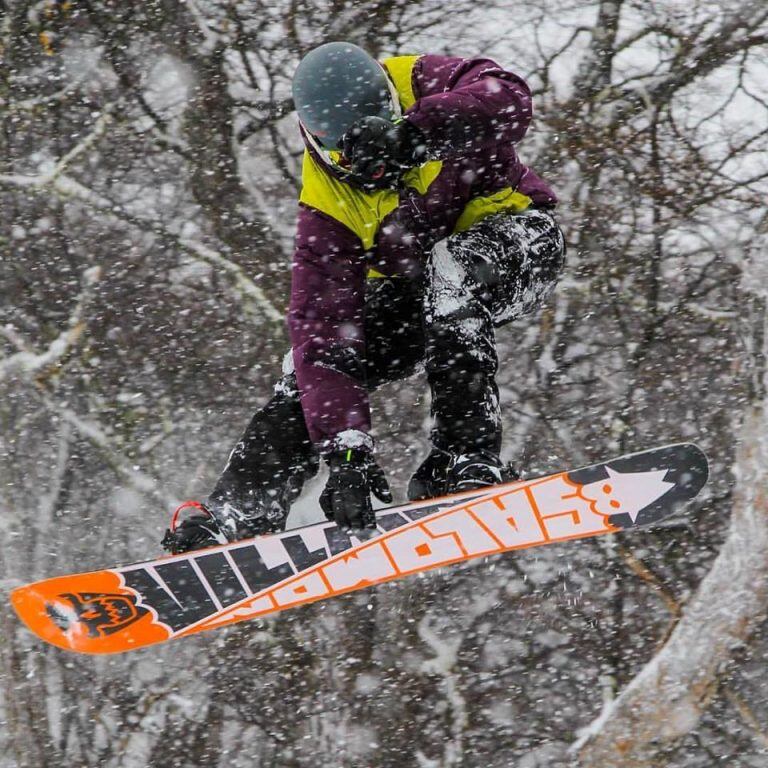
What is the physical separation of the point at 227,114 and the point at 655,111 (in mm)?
2912

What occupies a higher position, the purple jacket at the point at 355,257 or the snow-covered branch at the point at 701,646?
the purple jacket at the point at 355,257

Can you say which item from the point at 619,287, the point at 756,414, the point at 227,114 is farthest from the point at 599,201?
the point at 227,114

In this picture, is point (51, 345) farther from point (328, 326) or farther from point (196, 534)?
point (328, 326)

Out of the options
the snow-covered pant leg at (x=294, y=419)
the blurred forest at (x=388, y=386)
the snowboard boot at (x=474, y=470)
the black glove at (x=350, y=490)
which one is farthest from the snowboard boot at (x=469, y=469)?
the blurred forest at (x=388, y=386)

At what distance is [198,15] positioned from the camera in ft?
22.5

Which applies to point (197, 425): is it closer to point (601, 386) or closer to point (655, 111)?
point (601, 386)

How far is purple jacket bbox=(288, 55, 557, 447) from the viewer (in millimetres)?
2818

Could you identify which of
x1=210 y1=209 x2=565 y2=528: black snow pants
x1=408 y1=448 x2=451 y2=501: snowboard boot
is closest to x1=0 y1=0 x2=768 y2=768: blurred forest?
x1=210 y1=209 x2=565 y2=528: black snow pants

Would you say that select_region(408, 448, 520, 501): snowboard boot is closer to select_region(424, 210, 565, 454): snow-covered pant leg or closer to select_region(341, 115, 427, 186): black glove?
select_region(424, 210, 565, 454): snow-covered pant leg

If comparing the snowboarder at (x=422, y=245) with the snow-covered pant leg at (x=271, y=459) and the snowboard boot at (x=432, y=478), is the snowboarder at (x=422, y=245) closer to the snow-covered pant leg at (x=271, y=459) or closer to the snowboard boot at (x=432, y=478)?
the snowboard boot at (x=432, y=478)

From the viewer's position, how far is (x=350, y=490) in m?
2.75

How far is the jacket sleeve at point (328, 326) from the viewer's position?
9.30 feet

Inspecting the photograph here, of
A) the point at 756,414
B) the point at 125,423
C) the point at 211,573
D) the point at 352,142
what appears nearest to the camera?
the point at 352,142

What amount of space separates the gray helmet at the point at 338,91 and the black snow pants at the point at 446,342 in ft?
1.54
